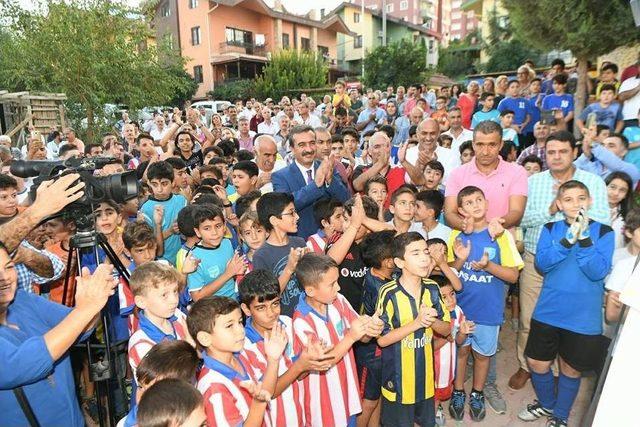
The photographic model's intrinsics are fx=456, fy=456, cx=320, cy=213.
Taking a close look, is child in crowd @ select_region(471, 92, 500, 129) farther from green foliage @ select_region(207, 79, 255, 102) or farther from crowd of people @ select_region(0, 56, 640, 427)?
green foliage @ select_region(207, 79, 255, 102)

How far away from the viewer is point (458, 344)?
3.34m

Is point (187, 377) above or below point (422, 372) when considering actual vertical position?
above

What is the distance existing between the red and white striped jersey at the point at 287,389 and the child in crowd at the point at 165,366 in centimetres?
45

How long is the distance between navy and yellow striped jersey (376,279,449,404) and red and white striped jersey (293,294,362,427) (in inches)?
9.9

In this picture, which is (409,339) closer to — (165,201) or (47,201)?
(47,201)

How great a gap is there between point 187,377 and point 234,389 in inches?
9.3

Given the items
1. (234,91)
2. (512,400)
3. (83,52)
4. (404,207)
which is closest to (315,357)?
(404,207)

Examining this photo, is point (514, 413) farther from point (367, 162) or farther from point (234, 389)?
point (367, 162)

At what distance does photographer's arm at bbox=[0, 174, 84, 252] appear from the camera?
2.05 m

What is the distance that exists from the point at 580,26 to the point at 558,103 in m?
1.28

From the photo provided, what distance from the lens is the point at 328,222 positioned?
11.6 feet

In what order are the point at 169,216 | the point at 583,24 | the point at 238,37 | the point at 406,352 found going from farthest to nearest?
the point at 238,37 < the point at 583,24 < the point at 169,216 < the point at 406,352

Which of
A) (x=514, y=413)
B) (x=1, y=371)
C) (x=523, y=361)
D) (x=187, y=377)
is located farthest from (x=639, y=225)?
(x=1, y=371)

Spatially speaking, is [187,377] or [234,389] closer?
[187,377]
